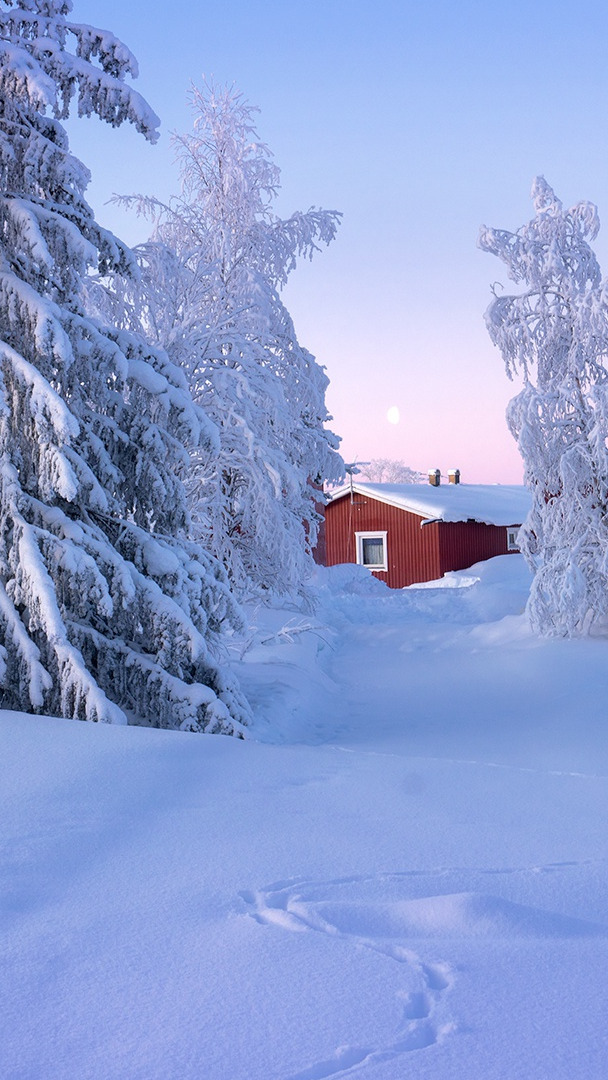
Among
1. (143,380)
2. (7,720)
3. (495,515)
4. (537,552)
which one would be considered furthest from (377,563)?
(7,720)

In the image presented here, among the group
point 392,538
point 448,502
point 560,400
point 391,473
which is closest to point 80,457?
point 560,400

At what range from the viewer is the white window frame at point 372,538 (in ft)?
119

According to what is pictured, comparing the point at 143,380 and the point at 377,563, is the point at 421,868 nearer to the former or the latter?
the point at 143,380

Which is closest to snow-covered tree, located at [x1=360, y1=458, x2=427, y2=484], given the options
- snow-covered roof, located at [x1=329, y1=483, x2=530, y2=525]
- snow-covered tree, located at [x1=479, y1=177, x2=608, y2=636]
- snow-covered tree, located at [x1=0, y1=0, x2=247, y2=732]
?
snow-covered roof, located at [x1=329, y1=483, x2=530, y2=525]

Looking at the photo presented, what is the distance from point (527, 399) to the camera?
16.0m

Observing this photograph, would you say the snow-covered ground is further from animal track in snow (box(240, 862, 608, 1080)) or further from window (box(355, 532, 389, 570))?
window (box(355, 532, 389, 570))

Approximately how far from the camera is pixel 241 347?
12688mm

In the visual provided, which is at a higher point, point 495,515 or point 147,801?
point 495,515

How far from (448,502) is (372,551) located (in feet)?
13.0

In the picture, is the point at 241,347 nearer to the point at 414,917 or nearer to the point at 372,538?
the point at 414,917

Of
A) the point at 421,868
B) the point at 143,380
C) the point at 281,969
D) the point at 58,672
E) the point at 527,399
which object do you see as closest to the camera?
the point at 281,969

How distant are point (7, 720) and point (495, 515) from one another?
105 ft

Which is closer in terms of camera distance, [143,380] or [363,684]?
[143,380]

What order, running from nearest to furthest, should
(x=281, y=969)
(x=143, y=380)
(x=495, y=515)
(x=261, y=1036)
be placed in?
(x=261, y=1036) < (x=281, y=969) < (x=143, y=380) < (x=495, y=515)
